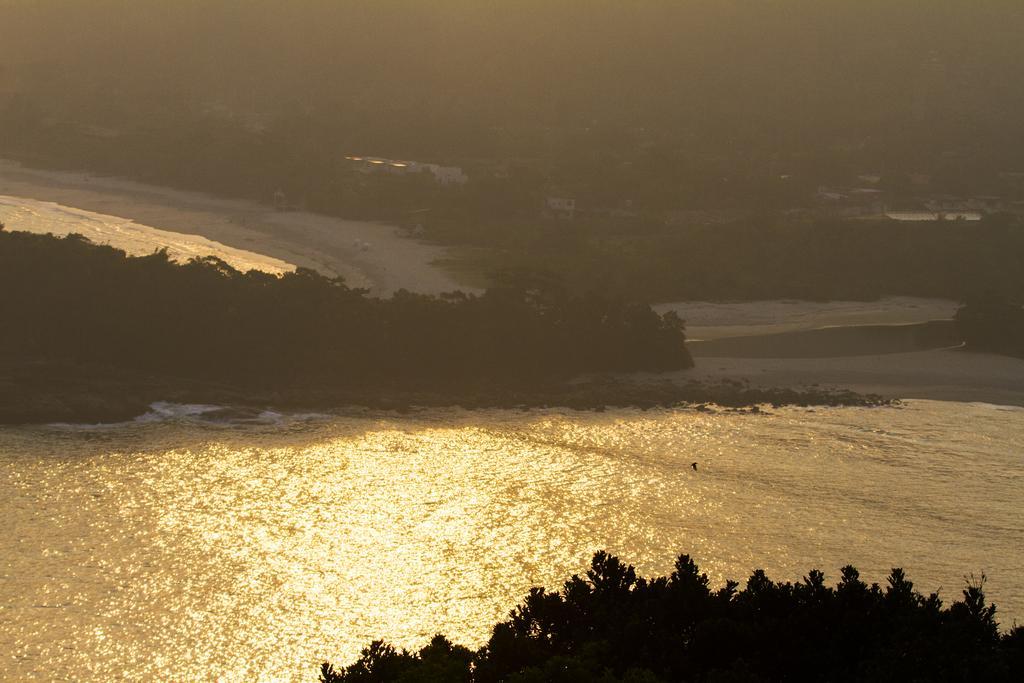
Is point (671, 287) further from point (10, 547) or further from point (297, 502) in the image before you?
point (10, 547)

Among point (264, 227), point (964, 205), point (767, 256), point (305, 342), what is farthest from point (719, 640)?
point (964, 205)

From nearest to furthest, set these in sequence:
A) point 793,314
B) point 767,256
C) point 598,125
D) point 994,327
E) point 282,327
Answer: point 282,327
point 994,327
point 793,314
point 767,256
point 598,125

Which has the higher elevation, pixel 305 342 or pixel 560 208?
pixel 560 208

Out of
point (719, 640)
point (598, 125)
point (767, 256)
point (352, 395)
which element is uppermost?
point (598, 125)

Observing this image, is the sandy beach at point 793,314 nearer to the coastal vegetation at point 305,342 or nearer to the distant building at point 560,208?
the coastal vegetation at point 305,342

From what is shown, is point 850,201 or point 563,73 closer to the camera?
point 850,201

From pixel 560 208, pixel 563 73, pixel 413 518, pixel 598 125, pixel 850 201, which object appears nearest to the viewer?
pixel 413 518

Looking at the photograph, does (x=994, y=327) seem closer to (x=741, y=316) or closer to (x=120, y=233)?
(x=741, y=316)

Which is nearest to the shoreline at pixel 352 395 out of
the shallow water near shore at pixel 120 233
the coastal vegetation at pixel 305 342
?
the coastal vegetation at pixel 305 342
